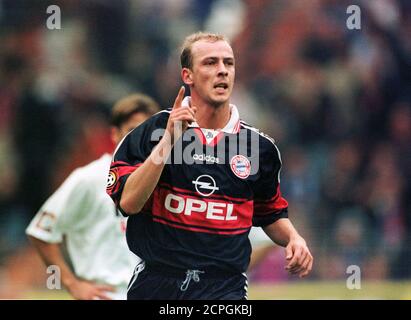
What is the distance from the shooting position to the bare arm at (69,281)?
6.48 m

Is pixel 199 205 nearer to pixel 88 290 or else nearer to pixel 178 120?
pixel 178 120

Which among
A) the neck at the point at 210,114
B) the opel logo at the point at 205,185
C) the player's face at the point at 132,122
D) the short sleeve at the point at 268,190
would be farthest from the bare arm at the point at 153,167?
the player's face at the point at 132,122

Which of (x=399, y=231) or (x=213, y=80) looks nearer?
(x=213, y=80)

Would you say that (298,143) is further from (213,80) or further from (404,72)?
(213,80)

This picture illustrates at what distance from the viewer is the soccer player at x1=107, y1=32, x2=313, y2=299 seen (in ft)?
15.6

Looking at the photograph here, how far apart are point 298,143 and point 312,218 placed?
3.21ft

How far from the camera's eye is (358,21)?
10688mm

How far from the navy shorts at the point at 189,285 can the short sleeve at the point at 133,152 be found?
0.46 m

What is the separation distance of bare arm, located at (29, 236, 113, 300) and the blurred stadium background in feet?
9.29

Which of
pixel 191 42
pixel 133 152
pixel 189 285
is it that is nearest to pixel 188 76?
pixel 191 42

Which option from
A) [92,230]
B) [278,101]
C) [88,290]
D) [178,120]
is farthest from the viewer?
[278,101]

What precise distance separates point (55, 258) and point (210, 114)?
2.31 m

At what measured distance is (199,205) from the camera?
476 centimetres

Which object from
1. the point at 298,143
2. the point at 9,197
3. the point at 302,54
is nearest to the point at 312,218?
the point at 298,143
